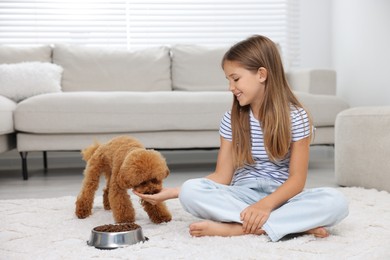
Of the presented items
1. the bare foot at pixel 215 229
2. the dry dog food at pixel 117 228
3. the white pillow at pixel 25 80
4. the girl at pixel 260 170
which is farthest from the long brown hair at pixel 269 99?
the white pillow at pixel 25 80

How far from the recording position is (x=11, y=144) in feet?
10.7

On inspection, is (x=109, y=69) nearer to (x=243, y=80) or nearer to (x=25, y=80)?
(x=25, y=80)

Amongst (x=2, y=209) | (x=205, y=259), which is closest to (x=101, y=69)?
(x=2, y=209)

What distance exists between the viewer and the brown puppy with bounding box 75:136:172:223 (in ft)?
5.52

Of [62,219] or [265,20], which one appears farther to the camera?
[265,20]

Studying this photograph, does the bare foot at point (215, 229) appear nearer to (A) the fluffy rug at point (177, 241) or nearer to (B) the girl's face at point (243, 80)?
(A) the fluffy rug at point (177, 241)

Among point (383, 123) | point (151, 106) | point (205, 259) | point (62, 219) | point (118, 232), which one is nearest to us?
point (205, 259)

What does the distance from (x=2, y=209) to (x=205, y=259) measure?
114 centimetres

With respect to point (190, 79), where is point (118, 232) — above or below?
below

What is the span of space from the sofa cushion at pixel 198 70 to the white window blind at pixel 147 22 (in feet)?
2.16

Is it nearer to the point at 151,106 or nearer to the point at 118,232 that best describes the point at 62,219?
the point at 118,232

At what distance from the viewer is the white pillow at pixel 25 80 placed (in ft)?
11.6

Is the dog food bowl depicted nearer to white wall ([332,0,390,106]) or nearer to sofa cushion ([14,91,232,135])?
sofa cushion ([14,91,232,135])

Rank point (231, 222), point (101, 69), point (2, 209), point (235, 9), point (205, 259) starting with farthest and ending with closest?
point (235, 9), point (101, 69), point (2, 209), point (231, 222), point (205, 259)
